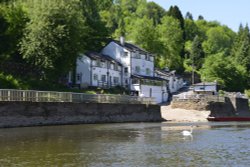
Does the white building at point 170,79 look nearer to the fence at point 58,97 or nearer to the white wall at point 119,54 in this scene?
the white wall at point 119,54

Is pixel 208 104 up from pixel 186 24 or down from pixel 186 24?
down

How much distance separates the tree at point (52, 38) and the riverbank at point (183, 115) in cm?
1751

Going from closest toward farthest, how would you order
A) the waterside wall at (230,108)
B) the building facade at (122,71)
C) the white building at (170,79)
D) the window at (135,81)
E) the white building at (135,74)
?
1. the building facade at (122,71)
2. the waterside wall at (230,108)
3. the white building at (135,74)
4. the window at (135,81)
5. the white building at (170,79)

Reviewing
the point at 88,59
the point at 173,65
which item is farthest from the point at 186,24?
the point at 88,59

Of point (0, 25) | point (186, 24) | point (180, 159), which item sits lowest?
point (180, 159)

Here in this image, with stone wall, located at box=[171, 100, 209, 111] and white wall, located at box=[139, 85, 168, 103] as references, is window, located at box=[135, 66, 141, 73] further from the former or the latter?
stone wall, located at box=[171, 100, 209, 111]

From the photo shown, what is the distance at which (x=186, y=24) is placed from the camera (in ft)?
608

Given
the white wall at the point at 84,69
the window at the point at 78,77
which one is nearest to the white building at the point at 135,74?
the white wall at the point at 84,69

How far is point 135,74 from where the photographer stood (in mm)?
93062

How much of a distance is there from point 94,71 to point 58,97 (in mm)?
28105

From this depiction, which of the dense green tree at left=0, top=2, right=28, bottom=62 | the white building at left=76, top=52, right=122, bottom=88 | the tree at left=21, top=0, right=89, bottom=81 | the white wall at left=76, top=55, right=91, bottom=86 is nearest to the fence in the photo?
the tree at left=21, top=0, right=89, bottom=81

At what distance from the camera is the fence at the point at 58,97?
48625 millimetres

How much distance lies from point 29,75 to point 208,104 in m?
31.0

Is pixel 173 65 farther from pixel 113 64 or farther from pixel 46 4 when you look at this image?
pixel 46 4
